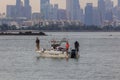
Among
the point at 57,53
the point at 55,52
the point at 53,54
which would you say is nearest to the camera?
the point at 57,53

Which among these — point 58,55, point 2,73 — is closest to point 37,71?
point 2,73

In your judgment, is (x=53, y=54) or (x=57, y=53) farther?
(x=53, y=54)

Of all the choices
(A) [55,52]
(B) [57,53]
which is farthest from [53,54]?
(B) [57,53]

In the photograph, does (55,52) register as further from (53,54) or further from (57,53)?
(53,54)

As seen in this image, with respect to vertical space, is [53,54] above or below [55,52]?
below

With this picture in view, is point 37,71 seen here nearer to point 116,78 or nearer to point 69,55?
point 116,78

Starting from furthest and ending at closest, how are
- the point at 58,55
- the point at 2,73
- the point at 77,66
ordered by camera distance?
1. the point at 58,55
2. the point at 77,66
3. the point at 2,73

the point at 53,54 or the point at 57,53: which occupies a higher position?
the point at 57,53

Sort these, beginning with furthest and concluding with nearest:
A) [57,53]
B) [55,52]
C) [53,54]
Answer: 1. [53,54]
2. [55,52]
3. [57,53]

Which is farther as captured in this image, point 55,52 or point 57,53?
point 55,52

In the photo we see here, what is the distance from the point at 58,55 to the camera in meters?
52.7

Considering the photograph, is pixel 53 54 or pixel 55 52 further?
pixel 53 54

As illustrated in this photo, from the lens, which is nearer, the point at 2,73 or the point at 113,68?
the point at 2,73

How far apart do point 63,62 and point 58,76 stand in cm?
1083
